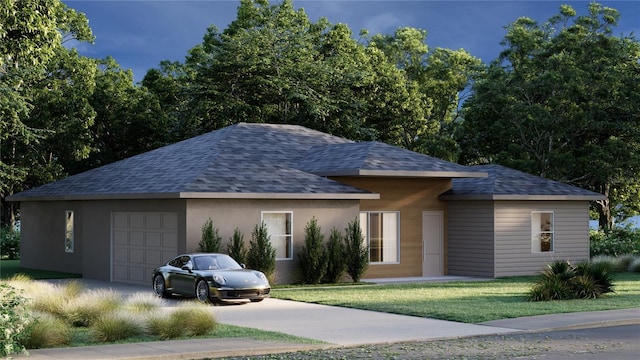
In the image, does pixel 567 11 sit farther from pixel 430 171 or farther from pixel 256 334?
pixel 256 334

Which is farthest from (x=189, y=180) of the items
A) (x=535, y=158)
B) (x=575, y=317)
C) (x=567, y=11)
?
(x=567, y=11)

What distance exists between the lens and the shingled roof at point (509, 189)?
106 ft

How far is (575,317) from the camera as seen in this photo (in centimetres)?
1920

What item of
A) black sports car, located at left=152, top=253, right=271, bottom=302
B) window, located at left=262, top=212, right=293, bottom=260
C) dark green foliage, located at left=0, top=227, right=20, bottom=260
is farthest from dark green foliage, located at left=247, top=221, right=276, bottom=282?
dark green foliage, located at left=0, top=227, right=20, bottom=260

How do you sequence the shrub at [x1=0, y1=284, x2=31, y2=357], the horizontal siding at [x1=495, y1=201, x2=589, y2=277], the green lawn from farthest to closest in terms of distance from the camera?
1. the horizontal siding at [x1=495, y1=201, x2=589, y2=277]
2. the green lawn
3. the shrub at [x1=0, y1=284, x2=31, y2=357]

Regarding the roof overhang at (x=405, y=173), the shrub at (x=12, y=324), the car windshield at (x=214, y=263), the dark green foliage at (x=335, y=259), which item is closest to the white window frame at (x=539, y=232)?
the roof overhang at (x=405, y=173)

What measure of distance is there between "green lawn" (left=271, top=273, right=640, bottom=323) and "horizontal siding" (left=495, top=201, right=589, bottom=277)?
2.87 meters

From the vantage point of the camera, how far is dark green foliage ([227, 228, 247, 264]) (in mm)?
27391

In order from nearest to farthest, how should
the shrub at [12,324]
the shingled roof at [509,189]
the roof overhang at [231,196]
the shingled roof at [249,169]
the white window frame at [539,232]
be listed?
the shrub at [12,324]
the roof overhang at [231,196]
the shingled roof at [249,169]
the shingled roof at [509,189]
the white window frame at [539,232]

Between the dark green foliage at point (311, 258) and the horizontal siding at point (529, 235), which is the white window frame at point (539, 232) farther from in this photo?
the dark green foliage at point (311, 258)

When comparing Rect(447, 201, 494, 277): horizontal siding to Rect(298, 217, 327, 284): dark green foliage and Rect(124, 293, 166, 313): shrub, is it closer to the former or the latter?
Rect(298, 217, 327, 284): dark green foliage

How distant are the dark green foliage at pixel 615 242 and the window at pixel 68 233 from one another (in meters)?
21.7

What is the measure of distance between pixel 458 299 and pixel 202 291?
20.6 ft

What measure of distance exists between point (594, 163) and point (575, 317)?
1178 inches
